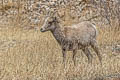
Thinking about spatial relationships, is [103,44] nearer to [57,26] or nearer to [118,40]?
[118,40]

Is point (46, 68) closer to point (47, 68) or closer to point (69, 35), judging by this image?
point (47, 68)

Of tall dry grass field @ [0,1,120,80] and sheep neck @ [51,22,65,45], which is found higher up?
sheep neck @ [51,22,65,45]

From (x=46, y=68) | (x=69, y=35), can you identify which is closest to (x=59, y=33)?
(x=69, y=35)

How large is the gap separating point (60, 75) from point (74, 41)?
5.77ft

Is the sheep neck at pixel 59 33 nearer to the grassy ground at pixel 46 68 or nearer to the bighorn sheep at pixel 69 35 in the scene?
the bighorn sheep at pixel 69 35

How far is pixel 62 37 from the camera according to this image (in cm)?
781

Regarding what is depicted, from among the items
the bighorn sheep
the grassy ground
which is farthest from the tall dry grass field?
the bighorn sheep

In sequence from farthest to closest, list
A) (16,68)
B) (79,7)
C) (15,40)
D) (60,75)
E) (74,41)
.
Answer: (79,7), (15,40), (74,41), (16,68), (60,75)

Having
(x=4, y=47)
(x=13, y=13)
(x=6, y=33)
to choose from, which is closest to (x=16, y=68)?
(x=4, y=47)

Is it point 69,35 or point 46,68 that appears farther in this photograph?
point 69,35

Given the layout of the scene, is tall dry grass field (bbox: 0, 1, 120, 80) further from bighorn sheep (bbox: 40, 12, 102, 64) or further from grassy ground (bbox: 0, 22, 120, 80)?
bighorn sheep (bbox: 40, 12, 102, 64)

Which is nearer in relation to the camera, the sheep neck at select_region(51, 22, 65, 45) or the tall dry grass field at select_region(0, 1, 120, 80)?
the tall dry grass field at select_region(0, 1, 120, 80)

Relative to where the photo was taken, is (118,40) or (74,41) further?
(118,40)

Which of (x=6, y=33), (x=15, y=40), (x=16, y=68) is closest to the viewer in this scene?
(x=16, y=68)
